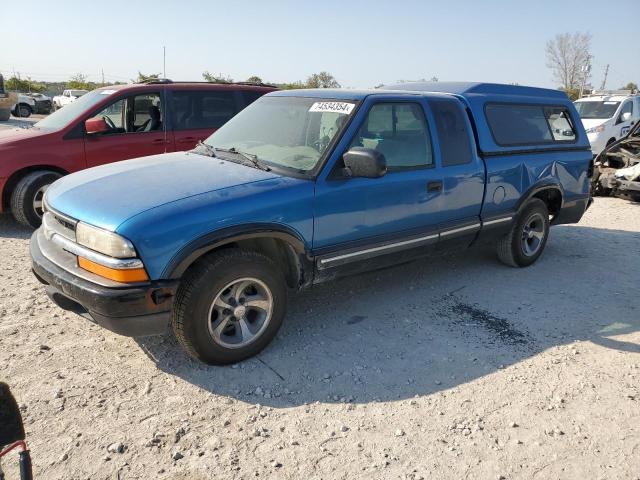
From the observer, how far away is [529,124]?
538cm

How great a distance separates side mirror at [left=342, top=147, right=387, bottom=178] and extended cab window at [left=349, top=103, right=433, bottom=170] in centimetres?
24

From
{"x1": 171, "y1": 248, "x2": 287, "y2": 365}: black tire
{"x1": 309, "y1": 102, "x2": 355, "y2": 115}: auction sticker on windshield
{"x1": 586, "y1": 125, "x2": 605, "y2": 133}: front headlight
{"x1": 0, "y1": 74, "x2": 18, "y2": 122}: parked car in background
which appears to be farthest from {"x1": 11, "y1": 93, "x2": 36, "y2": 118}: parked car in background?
{"x1": 171, "y1": 248, "x2": 287, "y2": 365}: black tire

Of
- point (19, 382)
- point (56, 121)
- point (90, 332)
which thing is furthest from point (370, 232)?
point (56, 121)

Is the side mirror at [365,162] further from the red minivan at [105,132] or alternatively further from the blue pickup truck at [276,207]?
the red minivan at [105,132]

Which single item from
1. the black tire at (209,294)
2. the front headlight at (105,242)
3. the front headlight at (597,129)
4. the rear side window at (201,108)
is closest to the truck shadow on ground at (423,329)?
the black tire at (209,294)

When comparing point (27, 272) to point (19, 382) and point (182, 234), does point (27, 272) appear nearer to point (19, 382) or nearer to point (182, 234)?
point (19, 382)

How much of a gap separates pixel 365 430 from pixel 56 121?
5866 mm

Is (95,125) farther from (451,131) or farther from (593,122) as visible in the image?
(593,122)

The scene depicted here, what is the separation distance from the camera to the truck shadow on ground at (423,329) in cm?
331

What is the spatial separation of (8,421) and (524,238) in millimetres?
5277

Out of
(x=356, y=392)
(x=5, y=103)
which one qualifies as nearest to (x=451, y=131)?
(x=356, y=392)

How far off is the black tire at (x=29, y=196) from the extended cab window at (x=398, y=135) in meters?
4.34

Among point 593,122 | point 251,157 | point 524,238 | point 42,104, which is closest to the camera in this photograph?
point 251,157

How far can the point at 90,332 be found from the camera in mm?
3797
